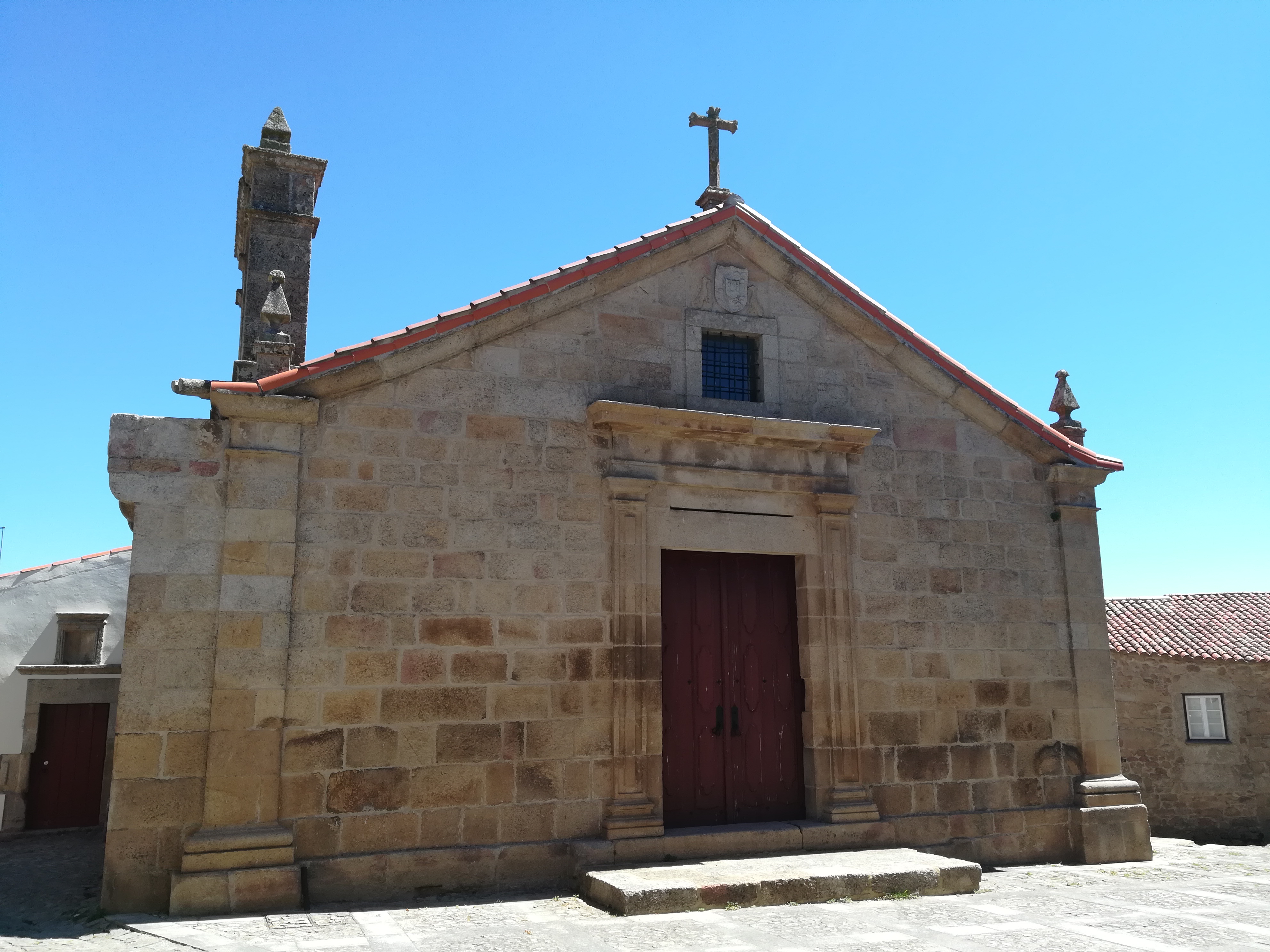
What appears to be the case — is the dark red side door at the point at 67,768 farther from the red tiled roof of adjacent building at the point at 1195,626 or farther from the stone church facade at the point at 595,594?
the red tiled roof of adjacent building at the point at 1195,626

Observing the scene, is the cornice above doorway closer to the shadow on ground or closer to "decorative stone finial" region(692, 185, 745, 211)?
"decorative stone finial" region(692, 185, 745, 211)

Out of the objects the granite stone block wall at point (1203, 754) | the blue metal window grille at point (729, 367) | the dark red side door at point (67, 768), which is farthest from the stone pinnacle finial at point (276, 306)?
the granite stone block wall at point (1203, 754)

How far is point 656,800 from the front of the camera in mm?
7527

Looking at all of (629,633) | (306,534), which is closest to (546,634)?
(629,633)

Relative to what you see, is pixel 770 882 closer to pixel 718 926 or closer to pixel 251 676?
pixel 718 926

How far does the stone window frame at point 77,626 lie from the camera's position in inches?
571

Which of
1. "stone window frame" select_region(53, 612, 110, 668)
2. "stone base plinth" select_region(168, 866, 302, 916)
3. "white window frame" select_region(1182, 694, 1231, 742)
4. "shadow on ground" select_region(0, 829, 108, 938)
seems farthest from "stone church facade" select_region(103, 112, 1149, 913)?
"white window frame" select_region(1182, 694, 1231, 742)

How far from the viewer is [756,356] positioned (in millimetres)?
8898

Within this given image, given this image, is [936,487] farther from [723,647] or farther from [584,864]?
[584,864]

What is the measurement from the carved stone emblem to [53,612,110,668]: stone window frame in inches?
457

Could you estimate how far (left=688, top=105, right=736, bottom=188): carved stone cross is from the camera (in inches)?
380

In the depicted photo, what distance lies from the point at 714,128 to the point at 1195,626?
17.8 metres

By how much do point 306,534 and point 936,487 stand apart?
5711 millimetres

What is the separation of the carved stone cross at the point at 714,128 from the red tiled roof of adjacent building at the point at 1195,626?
1569 centimetres
